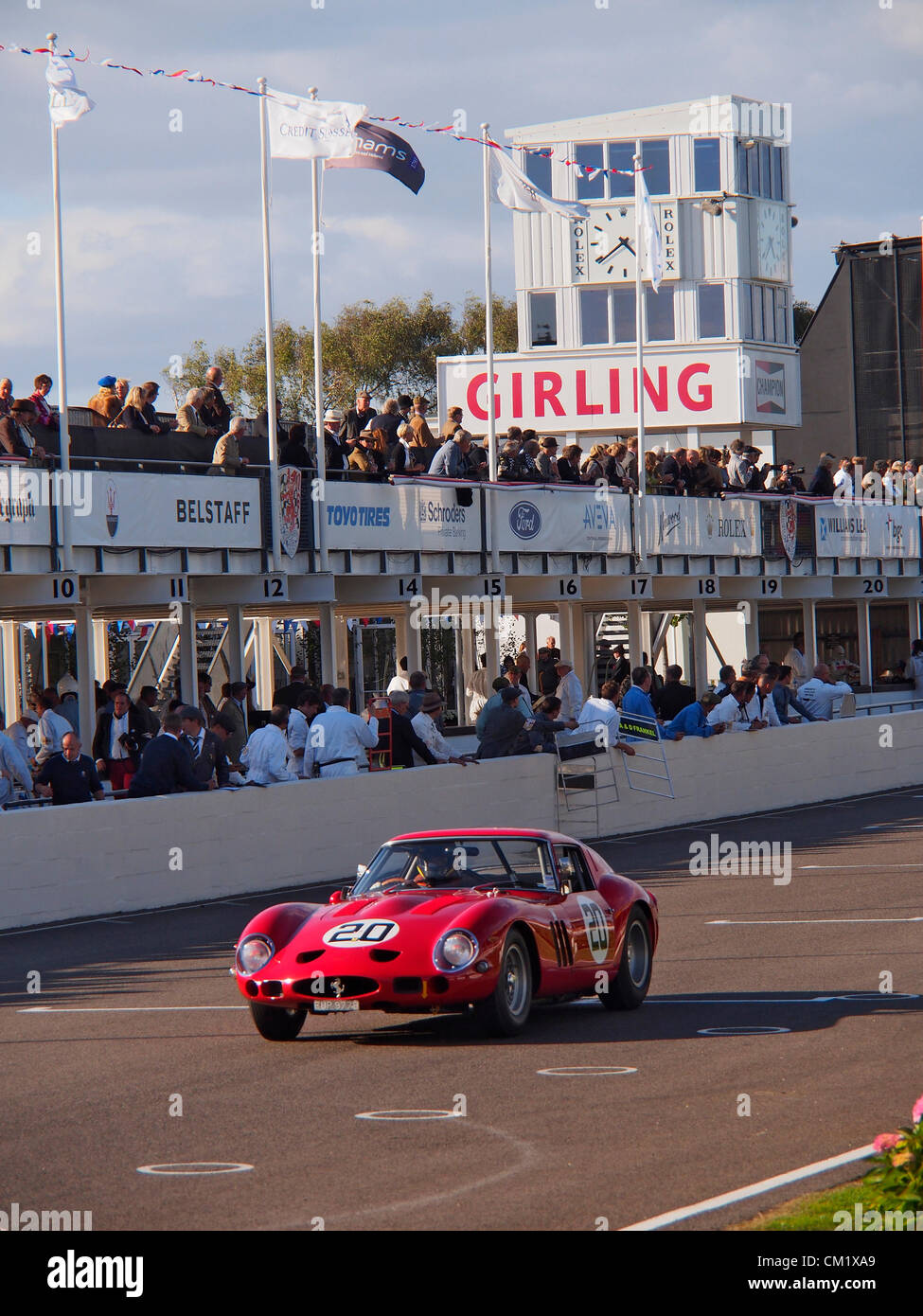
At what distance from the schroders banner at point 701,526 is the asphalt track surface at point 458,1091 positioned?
765 inches

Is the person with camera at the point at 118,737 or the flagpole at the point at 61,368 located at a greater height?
the flagpole at the point at 61,368

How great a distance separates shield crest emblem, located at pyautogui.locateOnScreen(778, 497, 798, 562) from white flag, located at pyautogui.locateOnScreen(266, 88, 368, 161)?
15.7m

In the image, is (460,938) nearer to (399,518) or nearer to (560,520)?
(399,518)

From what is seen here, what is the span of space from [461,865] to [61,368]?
13.1m

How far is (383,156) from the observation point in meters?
25.7

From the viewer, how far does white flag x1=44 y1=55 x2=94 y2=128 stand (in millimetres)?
22672

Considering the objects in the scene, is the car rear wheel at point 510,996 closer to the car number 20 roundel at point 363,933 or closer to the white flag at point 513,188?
the car number 20 roundel at point 363,933

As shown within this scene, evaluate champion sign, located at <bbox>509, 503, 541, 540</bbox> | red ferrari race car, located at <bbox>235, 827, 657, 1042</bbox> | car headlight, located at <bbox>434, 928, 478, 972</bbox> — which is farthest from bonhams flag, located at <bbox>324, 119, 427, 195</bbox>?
car headlight, located at <bbox>434, 928, 478, 972</bbox>

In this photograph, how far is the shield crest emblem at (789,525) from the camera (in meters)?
39.0

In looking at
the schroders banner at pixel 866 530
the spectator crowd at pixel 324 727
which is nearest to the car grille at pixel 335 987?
the spectator crowd at pixel 324 727

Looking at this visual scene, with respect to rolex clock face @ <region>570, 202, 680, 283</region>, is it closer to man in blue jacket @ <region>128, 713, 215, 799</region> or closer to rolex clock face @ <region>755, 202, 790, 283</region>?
rolex clock face @ <region>755, 202, 790, 283</region>

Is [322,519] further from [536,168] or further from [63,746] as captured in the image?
[536,168]
